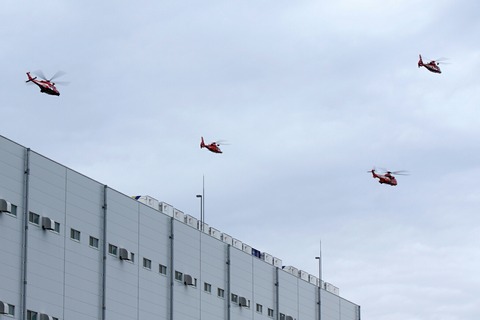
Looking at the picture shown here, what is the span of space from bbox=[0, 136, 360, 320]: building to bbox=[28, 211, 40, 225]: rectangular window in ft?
0.26

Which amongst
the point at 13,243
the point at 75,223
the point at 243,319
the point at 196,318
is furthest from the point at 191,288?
the point at 13,243

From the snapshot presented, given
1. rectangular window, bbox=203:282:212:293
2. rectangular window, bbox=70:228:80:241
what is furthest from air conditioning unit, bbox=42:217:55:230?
rectangular window, bbox=203:282:212:293

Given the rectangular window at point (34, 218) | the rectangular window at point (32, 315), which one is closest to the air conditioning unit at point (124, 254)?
the rectangular window at point (34, 218)

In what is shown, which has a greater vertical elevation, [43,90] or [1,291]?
[43,90]

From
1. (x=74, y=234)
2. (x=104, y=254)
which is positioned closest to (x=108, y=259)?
(x=104, y=254)

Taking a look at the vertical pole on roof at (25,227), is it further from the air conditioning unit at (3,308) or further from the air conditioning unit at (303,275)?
the air conditioning unit at (303,275)

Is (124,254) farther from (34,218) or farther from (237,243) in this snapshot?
(237,243)

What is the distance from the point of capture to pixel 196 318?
412ft

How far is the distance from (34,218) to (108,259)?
458 inches

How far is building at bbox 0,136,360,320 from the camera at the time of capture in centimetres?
9969

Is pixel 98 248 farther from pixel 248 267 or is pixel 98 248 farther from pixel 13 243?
pixel 248 267

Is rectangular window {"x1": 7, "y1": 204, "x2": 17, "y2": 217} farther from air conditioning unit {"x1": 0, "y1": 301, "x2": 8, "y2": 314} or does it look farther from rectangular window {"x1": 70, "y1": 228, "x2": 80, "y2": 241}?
rectangular window {"x1": 70, "y1": 228, "x2": 80, "y2": 241}

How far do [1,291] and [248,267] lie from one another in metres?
46.3

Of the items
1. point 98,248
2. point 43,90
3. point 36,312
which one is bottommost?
point 36,312
